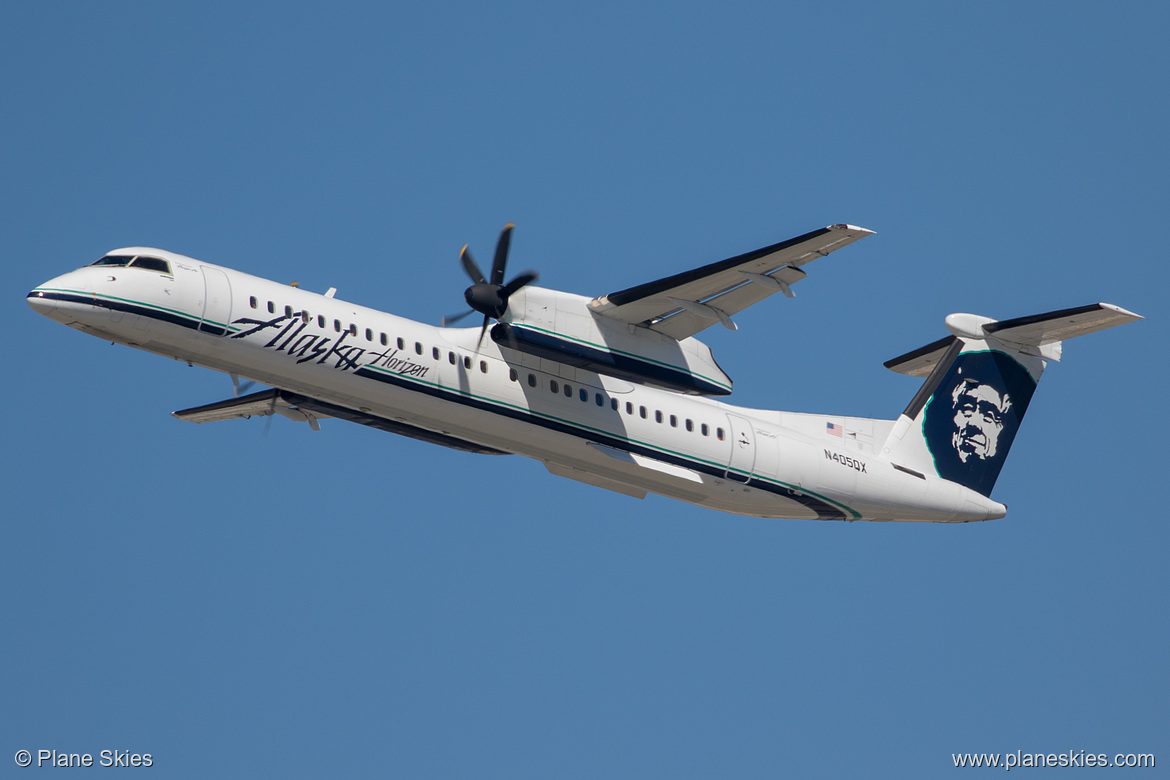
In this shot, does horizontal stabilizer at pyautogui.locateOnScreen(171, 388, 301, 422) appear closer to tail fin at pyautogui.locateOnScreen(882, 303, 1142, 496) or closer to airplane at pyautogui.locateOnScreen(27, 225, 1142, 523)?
airplane at pyautogui.locateOnScreen(27, 225, 1142, 523)

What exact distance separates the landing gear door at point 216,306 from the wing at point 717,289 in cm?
545

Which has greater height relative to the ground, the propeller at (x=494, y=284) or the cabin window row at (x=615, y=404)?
the propeller at (x=494, y=284)

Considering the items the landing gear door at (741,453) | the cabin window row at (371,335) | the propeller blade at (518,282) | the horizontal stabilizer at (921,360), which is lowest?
the landing gear door at (741,453)

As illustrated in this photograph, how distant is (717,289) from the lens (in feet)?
60.8

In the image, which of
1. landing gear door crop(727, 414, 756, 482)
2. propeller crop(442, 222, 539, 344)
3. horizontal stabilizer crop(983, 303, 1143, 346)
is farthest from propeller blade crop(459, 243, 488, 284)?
horizontal stabilizer crop(983, 303, 1143, 346)

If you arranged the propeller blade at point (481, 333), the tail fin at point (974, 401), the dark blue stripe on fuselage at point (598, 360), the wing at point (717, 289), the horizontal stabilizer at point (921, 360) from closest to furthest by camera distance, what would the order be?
the wing at point (717, 289) < the dark blue stripe on fuselage at point (598, 360) < the propeller blade at point (481, 333) < the tail fin at point (974, 401) < the horizontal stabilizer at point (921, 360)

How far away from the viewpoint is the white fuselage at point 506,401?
16.9 metres

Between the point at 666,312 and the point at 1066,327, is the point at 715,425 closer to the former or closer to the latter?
the point at 666,312

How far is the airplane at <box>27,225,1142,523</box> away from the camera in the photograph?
1706cm

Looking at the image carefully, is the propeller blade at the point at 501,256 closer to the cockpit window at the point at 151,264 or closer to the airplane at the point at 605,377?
the airplane at the point at 605,377

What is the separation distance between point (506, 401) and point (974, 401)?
9689mm

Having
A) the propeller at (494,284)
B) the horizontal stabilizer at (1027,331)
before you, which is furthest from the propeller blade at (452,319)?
the horizontal stabilizer at (1027,331)

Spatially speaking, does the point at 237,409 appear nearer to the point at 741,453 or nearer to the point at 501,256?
the point at 501,256

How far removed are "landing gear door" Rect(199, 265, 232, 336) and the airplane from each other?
20mm
